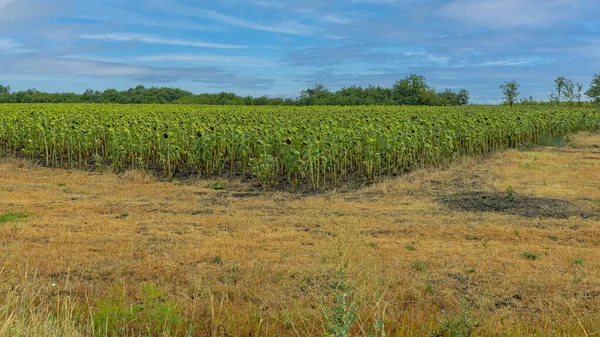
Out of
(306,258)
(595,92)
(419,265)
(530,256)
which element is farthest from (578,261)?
(595,92)

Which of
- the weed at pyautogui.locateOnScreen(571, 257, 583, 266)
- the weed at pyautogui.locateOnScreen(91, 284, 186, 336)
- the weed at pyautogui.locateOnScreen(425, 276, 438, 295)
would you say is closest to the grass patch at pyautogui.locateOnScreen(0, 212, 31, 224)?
the weed at pyautogui.locateOnScreen(91, 284, 186, 336)

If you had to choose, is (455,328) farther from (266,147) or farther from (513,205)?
(266,147)

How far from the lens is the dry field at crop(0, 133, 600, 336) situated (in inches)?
185

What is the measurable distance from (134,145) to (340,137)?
5.44 metres

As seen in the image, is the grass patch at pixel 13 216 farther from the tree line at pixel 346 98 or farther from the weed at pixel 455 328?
the tree line at pixel 346 98

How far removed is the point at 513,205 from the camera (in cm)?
1021

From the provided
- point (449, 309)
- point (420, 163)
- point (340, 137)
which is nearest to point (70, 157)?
point (340, 137)

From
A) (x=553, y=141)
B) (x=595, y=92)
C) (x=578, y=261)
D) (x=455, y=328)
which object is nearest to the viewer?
(x=455, y=328)

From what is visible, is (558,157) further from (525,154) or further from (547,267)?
(547,267)

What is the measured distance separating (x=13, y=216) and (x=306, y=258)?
210 inches

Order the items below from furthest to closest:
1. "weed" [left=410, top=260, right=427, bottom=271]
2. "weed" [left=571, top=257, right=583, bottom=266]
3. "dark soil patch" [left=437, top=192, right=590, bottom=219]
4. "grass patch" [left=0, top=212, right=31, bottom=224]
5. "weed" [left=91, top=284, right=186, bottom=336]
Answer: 1. "dark soil patch" [left=437, top=192, right=590, bottom=219]
2. "grass patch" [left=0, top=212, right=31, bottom=224]
3. "weed" [left=571, top=257, right=583, bottom=266]
4. "weed" [left=410, top=260, right=427, bottom=271]
5. "weed" [left=91, top=284, right=186, bottom=336]

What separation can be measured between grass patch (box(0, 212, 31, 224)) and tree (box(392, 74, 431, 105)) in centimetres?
→ 5188

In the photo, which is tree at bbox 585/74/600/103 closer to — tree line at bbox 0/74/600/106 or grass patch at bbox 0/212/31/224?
tree line at bbox 0/74/600/106

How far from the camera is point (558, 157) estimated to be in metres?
16.3
